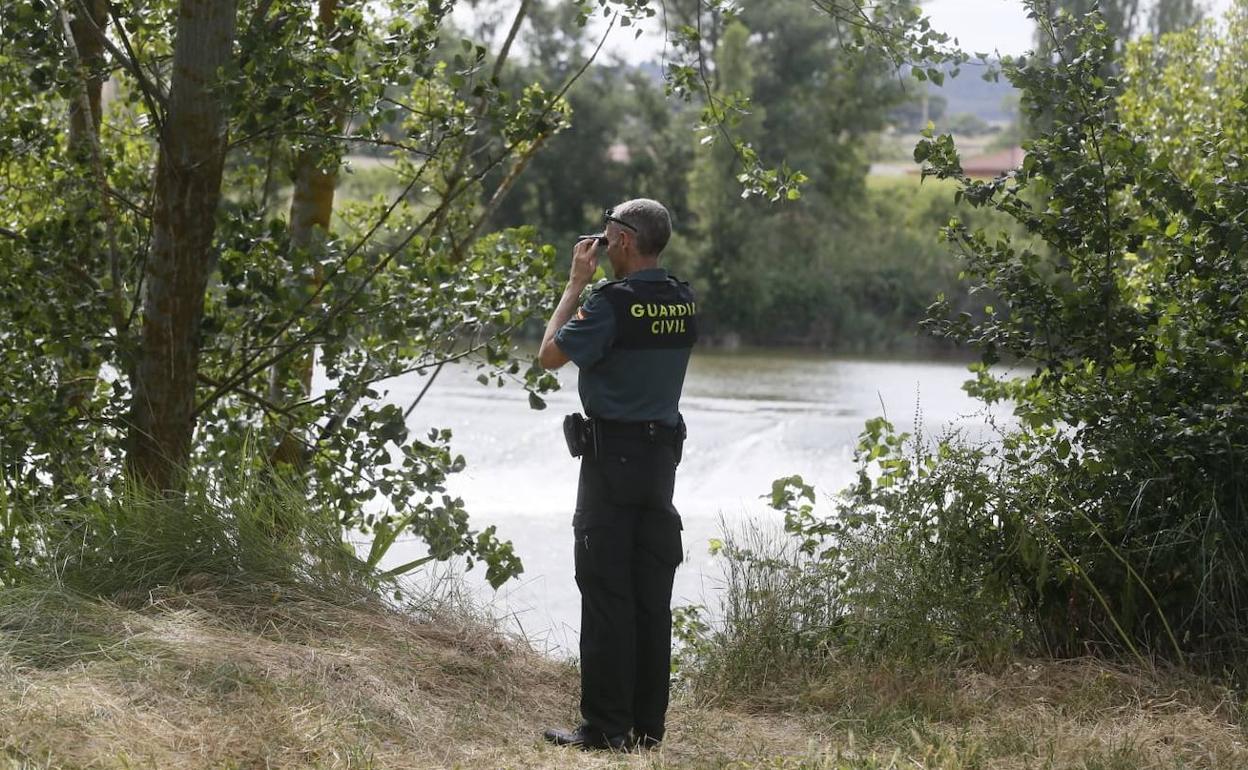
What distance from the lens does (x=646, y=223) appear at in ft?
15.0

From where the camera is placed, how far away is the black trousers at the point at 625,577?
4500mm

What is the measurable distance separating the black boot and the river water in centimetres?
547

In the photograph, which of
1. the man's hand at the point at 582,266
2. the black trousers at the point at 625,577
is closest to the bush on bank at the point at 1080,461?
the black trousers at the point at 625,577

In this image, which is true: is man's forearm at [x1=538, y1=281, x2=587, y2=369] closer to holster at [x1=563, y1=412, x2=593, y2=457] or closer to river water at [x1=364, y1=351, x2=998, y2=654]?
holster at [x1=563, y1=412, x2=593, y2=457]

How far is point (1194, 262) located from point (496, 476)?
1326 cm

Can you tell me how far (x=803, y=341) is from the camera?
37312 millimetres

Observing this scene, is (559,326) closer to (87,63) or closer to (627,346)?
(627,346)

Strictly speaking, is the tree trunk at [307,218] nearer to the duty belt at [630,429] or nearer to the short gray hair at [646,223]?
the short gray hair at [646,223]

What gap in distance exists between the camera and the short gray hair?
456cm

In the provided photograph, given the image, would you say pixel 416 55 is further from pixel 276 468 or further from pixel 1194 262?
pixel 1194 262

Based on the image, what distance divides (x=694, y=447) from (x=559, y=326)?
14.8m

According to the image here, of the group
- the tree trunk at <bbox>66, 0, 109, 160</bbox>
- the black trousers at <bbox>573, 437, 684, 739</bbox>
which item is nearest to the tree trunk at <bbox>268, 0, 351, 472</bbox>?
the tree trunk at <bbox>66, 0, 109, 160</bbox>

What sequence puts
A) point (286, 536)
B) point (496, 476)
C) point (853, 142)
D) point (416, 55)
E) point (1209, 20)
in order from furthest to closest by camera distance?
point (853, 142), point (1209, 20), point (496, 476), point (416, 55), point (286, 536)

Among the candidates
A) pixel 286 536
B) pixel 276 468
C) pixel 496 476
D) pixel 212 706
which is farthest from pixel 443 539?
pixel 496 476
